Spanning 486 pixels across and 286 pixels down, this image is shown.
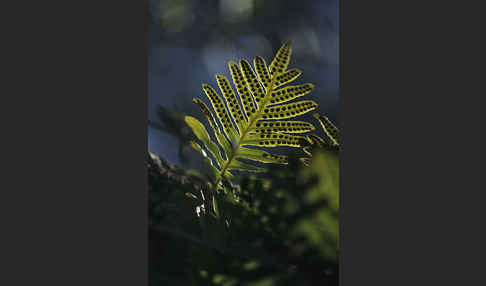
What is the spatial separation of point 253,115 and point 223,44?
0.24 m

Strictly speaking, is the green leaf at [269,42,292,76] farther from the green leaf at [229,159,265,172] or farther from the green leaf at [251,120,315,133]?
the green leaf at [229,159,265,172]

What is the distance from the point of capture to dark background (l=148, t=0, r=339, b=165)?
1417mm

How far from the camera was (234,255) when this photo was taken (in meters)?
1.50

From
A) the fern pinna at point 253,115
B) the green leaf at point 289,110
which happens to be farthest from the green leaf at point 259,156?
the green leaf at point 289,110

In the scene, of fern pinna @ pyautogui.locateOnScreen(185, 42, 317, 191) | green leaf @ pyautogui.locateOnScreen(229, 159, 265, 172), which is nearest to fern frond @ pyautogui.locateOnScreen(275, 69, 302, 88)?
fern pinna @ pyautogui.locateOnScreen(185, 42, 317, 191)

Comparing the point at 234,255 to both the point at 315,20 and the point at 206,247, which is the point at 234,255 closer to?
the point at 206,247

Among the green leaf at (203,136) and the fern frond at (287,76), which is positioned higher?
the fern frond at (287,76)

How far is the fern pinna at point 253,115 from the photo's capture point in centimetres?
148

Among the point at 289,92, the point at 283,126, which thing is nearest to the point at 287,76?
the point at 289,92

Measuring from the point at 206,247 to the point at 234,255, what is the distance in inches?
4.0

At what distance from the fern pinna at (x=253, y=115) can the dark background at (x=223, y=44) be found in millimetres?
26

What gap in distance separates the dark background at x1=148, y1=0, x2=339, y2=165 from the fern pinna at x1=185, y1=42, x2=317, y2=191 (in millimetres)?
26

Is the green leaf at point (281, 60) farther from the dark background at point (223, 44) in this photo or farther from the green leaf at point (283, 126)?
the green leaf at point (283, 126)

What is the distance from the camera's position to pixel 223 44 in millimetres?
1483
